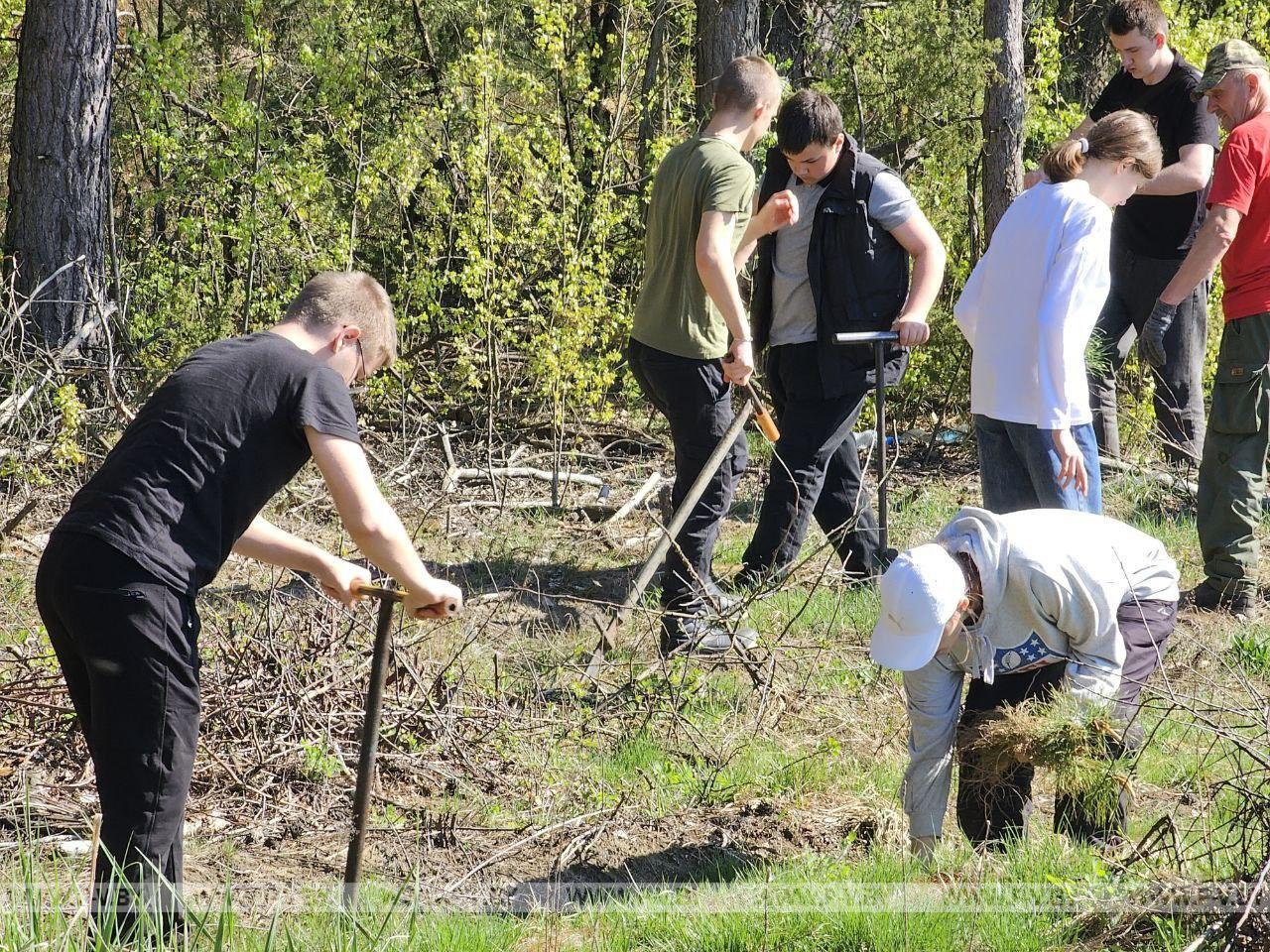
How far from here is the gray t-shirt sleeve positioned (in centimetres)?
521

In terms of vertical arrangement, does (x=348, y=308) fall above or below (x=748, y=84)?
below

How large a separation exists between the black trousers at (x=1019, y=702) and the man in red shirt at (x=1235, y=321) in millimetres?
2073

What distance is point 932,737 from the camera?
3303 millimetres

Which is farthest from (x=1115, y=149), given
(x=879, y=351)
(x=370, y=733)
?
(x=370, y=733)

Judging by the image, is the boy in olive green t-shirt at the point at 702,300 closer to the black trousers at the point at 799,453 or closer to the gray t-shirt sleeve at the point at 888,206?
the black trousers at the point at 799,453

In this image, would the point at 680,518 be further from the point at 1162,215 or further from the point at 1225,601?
the point at 1162,215

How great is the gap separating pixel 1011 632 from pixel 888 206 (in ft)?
7.95

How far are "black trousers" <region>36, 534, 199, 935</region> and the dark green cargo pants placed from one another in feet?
13.5

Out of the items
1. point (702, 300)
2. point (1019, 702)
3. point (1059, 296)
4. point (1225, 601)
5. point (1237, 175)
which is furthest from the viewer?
point (1225, 601)

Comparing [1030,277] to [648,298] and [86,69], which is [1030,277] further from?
[86,69]

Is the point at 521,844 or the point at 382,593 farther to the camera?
the point at 521,844

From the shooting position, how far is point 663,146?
8.18 meters

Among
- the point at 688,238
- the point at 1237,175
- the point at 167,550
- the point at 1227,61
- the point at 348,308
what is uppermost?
the point at 1227,61

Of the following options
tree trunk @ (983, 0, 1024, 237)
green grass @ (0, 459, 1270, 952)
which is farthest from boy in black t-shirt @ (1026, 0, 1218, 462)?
tree trunk @ (983, 0, 1024, 237)
